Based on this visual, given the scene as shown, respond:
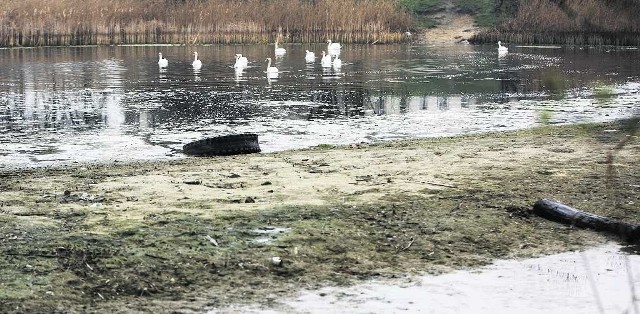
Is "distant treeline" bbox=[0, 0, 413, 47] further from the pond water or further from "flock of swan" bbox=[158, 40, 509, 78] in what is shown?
"flock of swan" bbox=[158, 40, 509, 78]

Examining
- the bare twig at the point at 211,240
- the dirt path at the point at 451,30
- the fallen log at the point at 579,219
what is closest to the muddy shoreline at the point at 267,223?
the bare twig at the point at 211,240

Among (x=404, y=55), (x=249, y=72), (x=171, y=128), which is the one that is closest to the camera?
(x=171, y=128)

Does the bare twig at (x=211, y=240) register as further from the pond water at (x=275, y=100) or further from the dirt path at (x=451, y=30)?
the dirt path at (x=451, y=30)

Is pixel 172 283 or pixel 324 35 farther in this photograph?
pixel 324 35

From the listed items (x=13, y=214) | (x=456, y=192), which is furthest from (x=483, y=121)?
(x=13, y=214)

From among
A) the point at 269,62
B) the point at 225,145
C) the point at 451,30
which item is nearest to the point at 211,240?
the point at 225,145

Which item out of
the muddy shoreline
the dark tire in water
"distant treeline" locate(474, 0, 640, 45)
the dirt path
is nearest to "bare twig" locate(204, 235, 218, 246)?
the muddy shoreline

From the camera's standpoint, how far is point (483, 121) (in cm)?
2141

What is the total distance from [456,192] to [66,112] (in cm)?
1384

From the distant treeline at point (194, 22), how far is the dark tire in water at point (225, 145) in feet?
130

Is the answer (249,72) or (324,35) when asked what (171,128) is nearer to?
(249,72)

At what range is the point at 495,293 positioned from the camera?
25.1 feet

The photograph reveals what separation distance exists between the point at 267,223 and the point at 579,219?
9.55ft

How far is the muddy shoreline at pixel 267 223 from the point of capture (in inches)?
301
